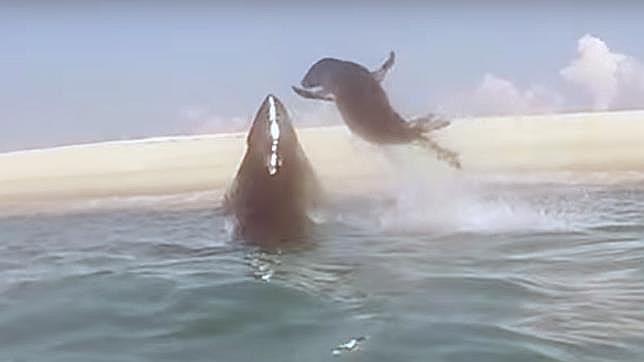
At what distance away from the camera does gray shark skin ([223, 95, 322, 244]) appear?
5656 millimetres

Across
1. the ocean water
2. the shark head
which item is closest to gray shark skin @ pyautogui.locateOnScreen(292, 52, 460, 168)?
the shark head

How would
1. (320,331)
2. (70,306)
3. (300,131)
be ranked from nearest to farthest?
(320,331) < (70,306) < (300,131)

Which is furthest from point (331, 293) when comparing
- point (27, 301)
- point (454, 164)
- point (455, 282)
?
point (454, 164)

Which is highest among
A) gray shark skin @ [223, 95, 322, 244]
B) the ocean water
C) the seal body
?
the seal body

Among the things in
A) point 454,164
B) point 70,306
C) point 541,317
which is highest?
point 454,164

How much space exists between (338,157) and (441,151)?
0.65 metres

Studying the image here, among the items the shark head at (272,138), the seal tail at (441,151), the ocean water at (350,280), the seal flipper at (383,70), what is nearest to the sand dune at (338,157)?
the seal tail at (441,151)

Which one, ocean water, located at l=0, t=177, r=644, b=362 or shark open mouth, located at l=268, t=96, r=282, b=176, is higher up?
shark open mouth, located at l=268, t=96, r=282, b=176

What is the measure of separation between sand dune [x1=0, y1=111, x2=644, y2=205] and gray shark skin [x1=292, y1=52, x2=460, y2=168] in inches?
8.6

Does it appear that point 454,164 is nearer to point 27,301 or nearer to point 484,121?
point 484,121

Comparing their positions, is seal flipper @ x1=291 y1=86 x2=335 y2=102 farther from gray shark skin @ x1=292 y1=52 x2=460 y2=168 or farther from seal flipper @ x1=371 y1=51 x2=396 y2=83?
seal flipper @ x1=371 y1=51 x2=396 y2=83

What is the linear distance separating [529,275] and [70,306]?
190cm

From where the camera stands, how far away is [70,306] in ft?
14.7

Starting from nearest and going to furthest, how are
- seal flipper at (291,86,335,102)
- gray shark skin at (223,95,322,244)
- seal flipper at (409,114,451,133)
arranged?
1. gray shark skin at (223,95,322,244)
2. seal flipper at (291,86,335,102)
3. seal flipper at (409,114,451,133)
